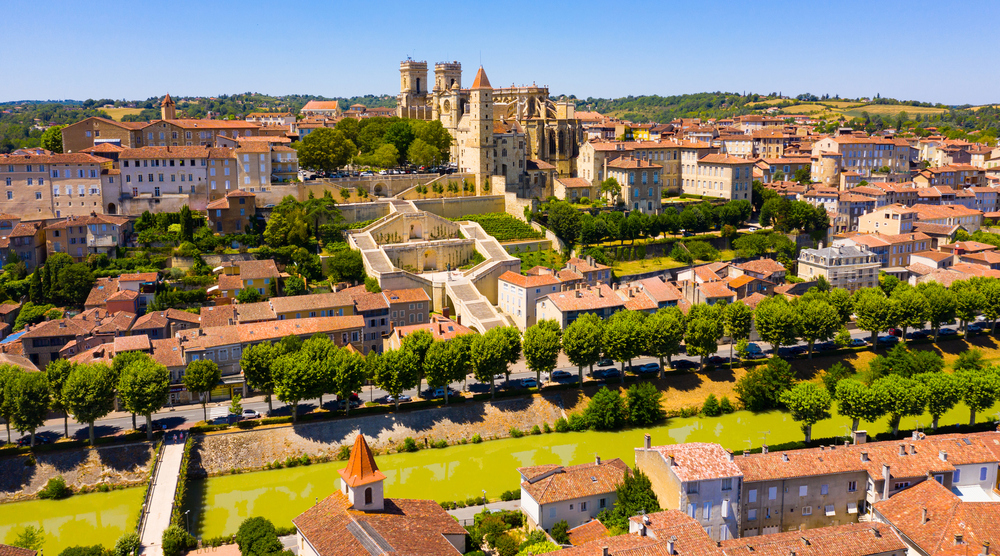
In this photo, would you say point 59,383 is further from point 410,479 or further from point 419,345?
point 419,345

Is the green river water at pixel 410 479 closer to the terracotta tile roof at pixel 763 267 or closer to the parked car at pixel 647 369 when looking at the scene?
the parked car at pixel 647 369

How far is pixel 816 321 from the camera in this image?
4181 centimetres

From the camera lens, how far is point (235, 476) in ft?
104

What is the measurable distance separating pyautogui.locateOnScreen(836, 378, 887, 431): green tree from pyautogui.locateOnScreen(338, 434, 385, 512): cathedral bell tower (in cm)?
2028

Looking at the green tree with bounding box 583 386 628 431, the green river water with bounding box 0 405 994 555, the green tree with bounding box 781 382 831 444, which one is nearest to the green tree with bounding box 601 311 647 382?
the green tree with bounding box 583 386 628 431

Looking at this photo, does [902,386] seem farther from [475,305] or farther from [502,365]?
[475,305]

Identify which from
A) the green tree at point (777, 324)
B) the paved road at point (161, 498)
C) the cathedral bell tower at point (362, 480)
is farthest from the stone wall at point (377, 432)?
the green tree at point (777, 324)

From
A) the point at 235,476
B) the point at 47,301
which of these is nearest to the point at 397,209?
the point at 47,301

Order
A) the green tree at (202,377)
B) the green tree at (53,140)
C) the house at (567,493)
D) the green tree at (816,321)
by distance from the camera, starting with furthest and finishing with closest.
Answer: the green tree at (53,140) < the green tree at (816,321) < the green tree at (202,377) < the house at (567,493)

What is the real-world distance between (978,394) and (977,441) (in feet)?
21.3

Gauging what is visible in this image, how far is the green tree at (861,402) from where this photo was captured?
3297cm

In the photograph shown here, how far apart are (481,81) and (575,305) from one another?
25.0 meters

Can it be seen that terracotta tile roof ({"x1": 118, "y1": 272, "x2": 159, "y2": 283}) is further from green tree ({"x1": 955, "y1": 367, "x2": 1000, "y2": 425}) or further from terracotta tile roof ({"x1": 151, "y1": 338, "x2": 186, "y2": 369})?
green tree ({"x1": 955, "y1": 367, "x2": 1000, "y2": 425})

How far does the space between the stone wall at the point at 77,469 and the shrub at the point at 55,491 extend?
28 centimetres
